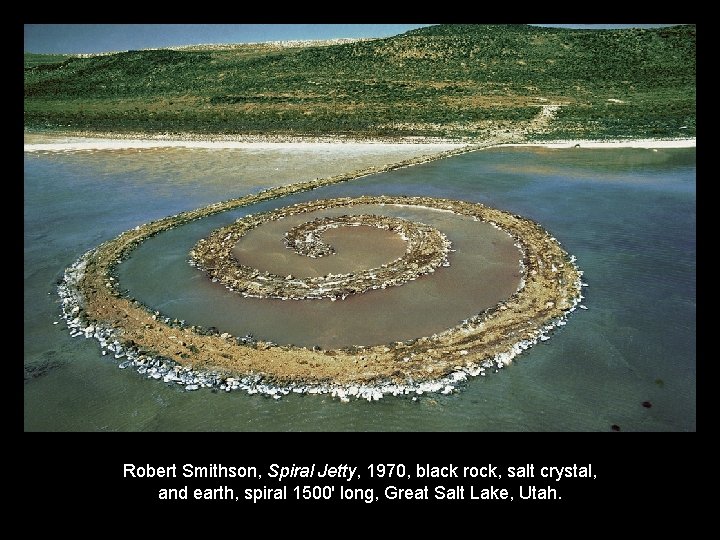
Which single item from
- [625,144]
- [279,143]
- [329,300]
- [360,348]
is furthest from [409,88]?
[360,348]

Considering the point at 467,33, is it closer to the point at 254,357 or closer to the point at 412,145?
the point at 412,145

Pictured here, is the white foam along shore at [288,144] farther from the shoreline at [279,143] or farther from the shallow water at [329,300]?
the shallow water at [329,300]

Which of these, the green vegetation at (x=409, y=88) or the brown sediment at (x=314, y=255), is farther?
the green vegetation at (x=409, y=88)

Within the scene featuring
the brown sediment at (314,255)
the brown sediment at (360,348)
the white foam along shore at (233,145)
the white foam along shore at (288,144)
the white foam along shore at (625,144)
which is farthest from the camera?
the white foam along shore at (233,145)

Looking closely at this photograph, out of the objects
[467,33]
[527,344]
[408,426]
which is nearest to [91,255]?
[408,426]

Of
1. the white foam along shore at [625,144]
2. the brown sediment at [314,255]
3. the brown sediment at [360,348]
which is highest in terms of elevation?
the white foam along shore at [625,144]

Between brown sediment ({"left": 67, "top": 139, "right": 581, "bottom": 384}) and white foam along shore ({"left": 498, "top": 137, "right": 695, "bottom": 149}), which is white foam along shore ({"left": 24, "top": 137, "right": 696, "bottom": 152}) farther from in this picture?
brown sediment ({"left": 67, "top": 139, "right": 581, "bottom": 384})

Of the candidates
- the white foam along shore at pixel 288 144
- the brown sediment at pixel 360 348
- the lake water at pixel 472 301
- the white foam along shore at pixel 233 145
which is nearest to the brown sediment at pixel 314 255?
the lake water at pixel 472 301
